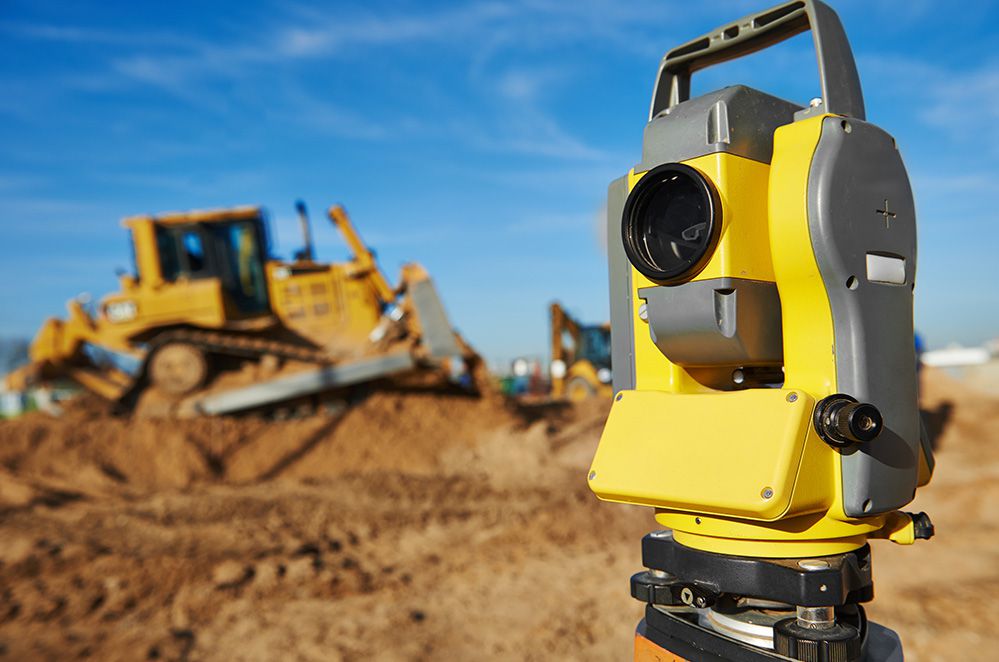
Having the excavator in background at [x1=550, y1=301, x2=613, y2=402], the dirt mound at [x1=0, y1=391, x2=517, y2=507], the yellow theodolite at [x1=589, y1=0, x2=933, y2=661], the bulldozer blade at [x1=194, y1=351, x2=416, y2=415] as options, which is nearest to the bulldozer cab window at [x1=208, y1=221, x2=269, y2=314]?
the bulldozer blade at [x1=194, y1=351, x2=416, y2=415]

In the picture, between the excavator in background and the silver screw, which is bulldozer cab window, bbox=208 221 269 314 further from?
the silver screw

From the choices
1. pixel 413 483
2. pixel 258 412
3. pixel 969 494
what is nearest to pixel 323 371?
pixel 258 412

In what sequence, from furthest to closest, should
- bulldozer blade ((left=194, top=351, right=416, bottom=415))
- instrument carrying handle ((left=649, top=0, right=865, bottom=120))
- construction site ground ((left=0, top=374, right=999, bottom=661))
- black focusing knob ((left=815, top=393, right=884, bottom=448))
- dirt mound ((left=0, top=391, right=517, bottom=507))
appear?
bulldozer blade ((left=194, top=351, right=416, bottom=415))
dirt mound ((left=0, top=391, right=517, bottom=507))
construction site ground ((left=0, top=374, right=999, bottom=661))
instrument carrying handle ((left=649, top=0, right=865, bottom=120))
black focusing knob ((left=815, top=393, right=884, bottom=448))

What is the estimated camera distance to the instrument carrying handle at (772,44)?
4.28 ft

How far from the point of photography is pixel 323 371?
11.1 meters

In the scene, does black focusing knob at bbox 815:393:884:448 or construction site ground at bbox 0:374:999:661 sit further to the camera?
construction site ground at bbox 0:374:999:661

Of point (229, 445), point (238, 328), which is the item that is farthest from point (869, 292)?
Result: point (238, 328)

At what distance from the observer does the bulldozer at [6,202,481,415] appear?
440 inches

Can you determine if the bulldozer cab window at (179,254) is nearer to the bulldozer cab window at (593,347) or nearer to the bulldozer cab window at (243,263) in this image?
the bulldozer cab window at (243,263)

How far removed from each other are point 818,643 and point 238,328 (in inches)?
455

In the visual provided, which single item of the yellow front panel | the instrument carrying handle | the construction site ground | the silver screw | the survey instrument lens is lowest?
the construction site ground

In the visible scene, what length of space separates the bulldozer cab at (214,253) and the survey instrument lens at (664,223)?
11.3 meters

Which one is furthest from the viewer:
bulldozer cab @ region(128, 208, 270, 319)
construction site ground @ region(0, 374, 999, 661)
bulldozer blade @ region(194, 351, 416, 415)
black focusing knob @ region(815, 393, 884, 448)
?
bulldozer cab @ region(128, 208, 270, 319)

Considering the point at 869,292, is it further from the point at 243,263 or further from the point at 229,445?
the point at 243,263
